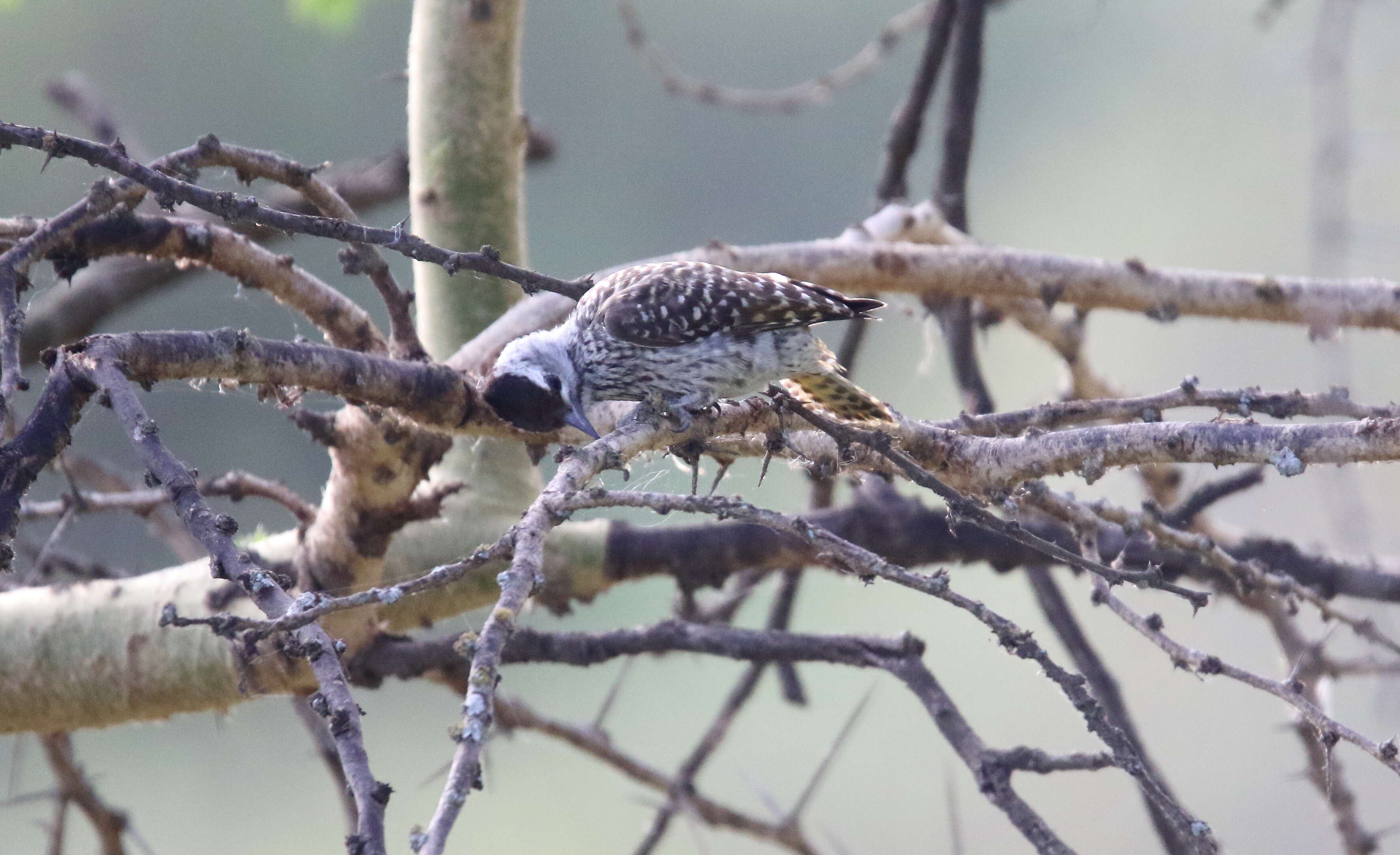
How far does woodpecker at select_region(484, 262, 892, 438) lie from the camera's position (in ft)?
8.98

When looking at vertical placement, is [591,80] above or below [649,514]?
above

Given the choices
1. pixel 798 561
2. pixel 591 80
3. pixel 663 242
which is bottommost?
pixel 798 561

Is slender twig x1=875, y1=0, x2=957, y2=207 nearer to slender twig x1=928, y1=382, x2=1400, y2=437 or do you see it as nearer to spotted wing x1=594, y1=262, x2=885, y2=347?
spotted wing x1=594, y1=262, x2=885, y2=347

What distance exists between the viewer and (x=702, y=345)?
2.84 meters

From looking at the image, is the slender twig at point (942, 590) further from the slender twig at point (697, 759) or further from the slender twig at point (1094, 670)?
the slender twig at point (697, 759)

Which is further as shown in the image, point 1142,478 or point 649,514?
point 649,514

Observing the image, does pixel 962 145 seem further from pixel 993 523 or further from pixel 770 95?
pixel 993 523

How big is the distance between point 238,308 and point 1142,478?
21.1 feet

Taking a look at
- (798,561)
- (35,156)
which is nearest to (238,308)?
(35,156)

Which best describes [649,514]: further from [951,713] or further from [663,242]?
[663,242]

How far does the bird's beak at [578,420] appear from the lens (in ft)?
8.42

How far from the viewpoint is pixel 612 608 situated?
31.3ft

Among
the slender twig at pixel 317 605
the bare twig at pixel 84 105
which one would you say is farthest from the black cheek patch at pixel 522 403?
the bare twig at pixel 84 105

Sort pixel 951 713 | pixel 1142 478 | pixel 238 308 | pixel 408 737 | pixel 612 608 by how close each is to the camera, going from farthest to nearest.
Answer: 1. pixel 612 608
2. pixel 238 308
3. pixel 408 737
4. pixel 1142 478
5. pixel 951 713
